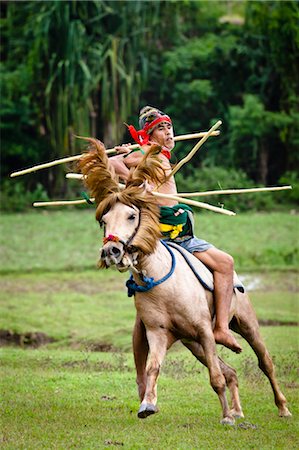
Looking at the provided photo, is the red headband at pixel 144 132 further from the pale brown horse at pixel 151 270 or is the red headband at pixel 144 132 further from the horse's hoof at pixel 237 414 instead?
the horse's hoof at pixel 237 414

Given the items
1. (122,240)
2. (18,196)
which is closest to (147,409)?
(122,240)

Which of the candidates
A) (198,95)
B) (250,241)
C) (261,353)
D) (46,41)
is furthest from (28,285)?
(198,95)

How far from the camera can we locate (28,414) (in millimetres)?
8297

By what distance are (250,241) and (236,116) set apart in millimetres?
9677

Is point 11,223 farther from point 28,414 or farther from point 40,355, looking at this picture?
point 28,414

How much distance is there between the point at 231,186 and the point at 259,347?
18887mm

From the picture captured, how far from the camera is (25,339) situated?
14141 millimetres

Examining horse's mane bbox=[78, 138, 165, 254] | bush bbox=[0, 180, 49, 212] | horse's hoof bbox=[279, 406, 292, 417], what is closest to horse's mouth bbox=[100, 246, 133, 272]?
horse's mane bbox=[78, 138, 165, 254]

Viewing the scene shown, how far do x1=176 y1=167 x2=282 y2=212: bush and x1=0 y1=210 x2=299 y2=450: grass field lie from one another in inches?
118

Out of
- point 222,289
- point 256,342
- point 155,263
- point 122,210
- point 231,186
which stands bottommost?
point 231,186

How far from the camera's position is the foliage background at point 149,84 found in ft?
98.2

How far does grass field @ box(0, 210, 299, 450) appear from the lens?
755 cm

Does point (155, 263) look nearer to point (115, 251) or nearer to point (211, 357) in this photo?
point (115, 251)

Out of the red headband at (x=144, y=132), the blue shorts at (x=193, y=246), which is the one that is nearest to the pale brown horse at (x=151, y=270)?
the blue shorts at (x=193, y=246)
